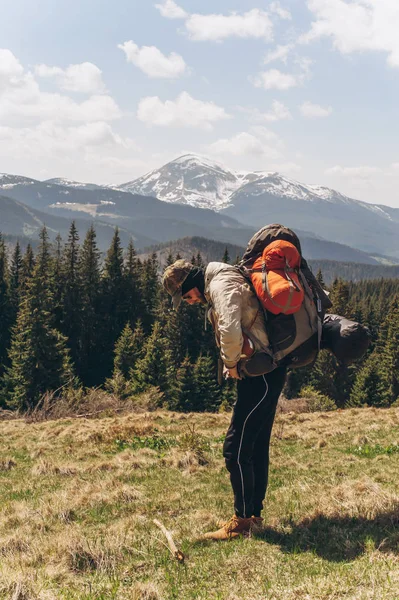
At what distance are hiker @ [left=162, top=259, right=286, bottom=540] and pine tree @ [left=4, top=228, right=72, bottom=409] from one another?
128 ft

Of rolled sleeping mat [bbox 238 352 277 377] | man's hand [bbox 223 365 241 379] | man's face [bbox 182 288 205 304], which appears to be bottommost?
man's hand [bbox 223 365 241 379]

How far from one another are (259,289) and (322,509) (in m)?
2.69

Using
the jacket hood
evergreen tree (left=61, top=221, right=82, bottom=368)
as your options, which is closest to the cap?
the jacket hood

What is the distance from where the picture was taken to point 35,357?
4238cm

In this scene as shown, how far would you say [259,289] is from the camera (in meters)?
Answer: 4.35

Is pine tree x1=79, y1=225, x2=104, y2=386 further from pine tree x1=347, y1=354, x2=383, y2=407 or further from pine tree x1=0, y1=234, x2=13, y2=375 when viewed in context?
pine tree x1=347, y1=354, x2=383, y2=407

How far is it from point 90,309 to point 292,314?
2381 inches

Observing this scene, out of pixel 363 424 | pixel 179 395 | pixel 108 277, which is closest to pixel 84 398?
pixel 363 424

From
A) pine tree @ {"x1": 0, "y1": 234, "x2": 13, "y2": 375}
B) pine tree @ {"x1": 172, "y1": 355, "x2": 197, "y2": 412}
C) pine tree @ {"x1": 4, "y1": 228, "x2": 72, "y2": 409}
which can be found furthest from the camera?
pine tree @ {"x1": 0, "y1": 234, "x2": 13, "y2": 375}

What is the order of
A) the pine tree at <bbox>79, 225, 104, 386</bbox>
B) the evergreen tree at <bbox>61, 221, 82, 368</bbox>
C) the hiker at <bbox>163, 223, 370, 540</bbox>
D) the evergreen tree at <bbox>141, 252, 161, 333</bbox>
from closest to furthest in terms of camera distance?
the hiker at <bbox>163, 223, 370, 540</bbox> → the evergreen tree at <bbox>61, 221, 82, 368</bbox> → the pine tree at <bbox>79, 225, 104, 386</bbox> → the evergreen tree at <bbox>141, 252, 161, 333</bbox>

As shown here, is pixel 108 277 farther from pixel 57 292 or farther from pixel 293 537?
pixel 293 537

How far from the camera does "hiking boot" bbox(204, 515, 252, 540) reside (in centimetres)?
451

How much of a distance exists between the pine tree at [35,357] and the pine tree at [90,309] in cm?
1731

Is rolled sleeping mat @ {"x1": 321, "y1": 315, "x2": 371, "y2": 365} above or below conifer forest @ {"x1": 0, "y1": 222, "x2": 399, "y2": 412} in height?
above
